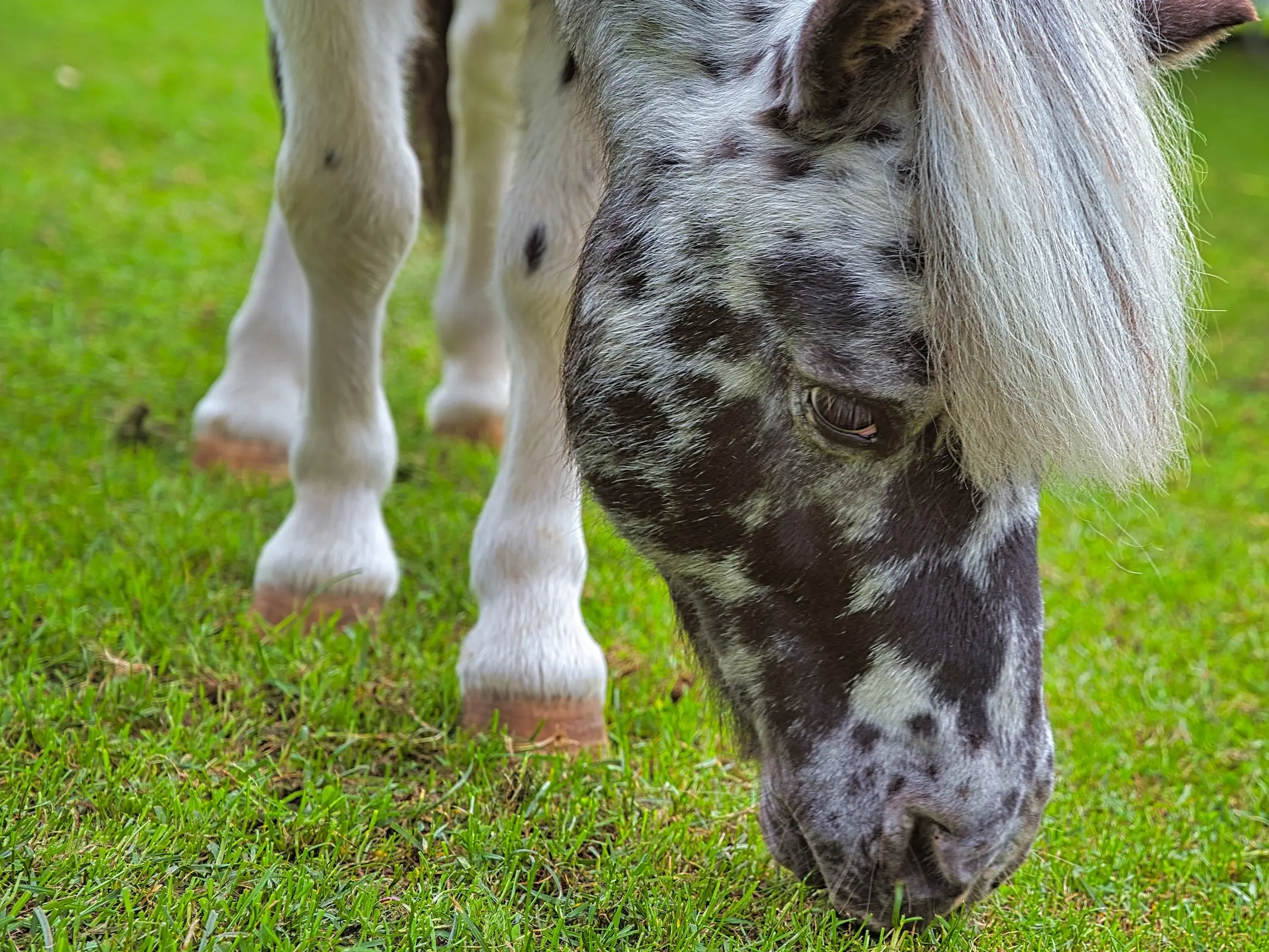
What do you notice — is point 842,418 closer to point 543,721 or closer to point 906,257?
point 906,257

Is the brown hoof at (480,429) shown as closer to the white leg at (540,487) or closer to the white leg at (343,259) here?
the white leg at (343,259)

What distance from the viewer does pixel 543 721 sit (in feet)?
7.32

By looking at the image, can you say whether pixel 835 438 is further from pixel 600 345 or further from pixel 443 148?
pixel 443 148

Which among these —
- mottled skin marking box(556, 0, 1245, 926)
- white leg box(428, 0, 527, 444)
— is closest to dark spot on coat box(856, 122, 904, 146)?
mottled skin marking box(556, 0, 1245, 926)

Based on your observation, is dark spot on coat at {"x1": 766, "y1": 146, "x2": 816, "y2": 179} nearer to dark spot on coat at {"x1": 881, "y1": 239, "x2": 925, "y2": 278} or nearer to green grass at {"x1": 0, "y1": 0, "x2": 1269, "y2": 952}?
dark spot on coat at {"x1": 881, "y1": 239, "x2": 925, "y2": 278}

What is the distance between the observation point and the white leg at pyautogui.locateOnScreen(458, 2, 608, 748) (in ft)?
7.39

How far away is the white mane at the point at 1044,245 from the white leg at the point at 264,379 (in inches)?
86.6

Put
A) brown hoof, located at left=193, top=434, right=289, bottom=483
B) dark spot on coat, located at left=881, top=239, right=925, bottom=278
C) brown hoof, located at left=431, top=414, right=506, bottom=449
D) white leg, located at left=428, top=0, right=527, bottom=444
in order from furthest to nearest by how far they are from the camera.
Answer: brown hoof, located at left=431, top=414, right=506, bottom=449 < white leg, located at left=428, top=0, right=527, bottom=444 < brown hoof, located at left=193, top=434, right=289, bottom=483 < dark spot on coat, located at left=881, top=239, right=925, bottom=278

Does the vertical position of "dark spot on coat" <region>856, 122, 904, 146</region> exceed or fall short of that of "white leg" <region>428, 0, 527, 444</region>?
it exceeds it

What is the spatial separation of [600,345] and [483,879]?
0.82 metres

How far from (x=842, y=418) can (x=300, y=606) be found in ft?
4.61

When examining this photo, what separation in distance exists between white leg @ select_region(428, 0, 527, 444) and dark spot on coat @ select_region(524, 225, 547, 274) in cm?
108

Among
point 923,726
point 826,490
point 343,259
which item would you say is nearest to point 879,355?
point 826,490

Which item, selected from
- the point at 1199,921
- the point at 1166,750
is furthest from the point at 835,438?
the point at 1166,750
